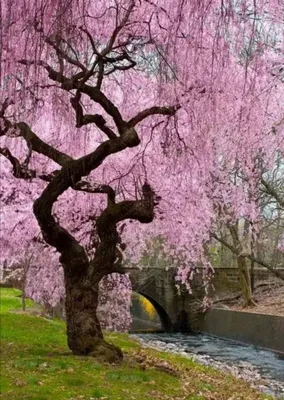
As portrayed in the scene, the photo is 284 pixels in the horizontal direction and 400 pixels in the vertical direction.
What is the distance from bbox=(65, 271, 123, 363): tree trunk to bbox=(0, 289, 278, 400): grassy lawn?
0.87ft

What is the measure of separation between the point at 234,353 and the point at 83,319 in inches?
372

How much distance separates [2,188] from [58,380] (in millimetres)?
8321

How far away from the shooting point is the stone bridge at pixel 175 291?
27.3 metres

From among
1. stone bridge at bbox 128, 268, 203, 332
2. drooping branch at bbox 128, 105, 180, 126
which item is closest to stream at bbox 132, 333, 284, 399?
stone bridge at bbox 128, 268, 203, 332

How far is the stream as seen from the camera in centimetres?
1262

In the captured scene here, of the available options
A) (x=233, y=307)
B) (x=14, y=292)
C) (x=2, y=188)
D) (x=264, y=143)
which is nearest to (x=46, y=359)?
(x=264, y=143)

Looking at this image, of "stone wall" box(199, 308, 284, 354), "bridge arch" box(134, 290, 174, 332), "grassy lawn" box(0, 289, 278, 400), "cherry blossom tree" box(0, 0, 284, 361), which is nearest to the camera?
"cherry blossom tree" box(0, 0, 284, 361)

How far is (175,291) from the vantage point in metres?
28.8

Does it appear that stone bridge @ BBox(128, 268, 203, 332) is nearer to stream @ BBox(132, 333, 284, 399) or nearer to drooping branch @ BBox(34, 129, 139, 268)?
stream @ BBox(132, 333, 284, 399)

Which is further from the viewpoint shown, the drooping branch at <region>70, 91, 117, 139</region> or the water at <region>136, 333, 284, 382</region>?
the water at <region>136, 333, 284, 382</region>

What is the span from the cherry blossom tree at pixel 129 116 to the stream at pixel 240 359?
9.98 feet

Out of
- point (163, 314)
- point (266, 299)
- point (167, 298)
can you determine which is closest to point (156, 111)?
point (266, 299)

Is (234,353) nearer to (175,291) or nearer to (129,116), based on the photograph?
(129,116)

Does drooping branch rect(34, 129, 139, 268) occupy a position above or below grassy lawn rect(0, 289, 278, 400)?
above
